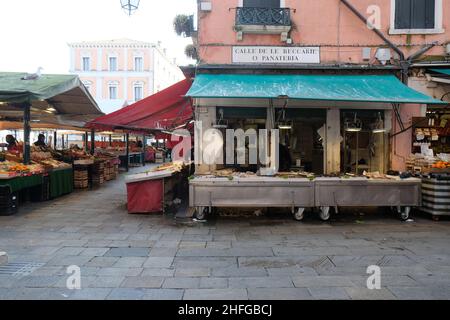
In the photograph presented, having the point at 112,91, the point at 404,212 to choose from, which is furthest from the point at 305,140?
the point at 112,91

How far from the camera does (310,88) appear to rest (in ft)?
30.2

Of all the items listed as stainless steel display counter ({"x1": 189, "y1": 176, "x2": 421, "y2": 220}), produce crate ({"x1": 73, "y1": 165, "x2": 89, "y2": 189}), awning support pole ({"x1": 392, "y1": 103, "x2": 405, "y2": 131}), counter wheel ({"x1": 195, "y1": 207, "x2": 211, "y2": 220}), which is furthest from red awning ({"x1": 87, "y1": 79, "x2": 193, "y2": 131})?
awning support pole ({"x1": 392, "y1": 103, "x2": 405, "y2": 131})

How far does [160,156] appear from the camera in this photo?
1192 inches

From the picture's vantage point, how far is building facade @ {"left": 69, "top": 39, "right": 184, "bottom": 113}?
51469mm

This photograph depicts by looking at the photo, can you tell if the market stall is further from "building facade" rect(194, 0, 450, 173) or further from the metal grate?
the metal grate

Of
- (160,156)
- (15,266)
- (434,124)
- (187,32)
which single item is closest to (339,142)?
(434,124)

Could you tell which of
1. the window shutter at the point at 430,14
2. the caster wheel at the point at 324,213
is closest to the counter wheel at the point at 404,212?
the caster wheel at the point at 324,213

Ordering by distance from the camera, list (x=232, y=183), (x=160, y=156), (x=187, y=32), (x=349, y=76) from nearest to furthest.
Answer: (x=232, y=183), (x=349, y=76), (x=187, y=32), (x=160, y=156)

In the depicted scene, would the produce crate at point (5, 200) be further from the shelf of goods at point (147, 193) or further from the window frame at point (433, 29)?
the window frame at point (433, 29)

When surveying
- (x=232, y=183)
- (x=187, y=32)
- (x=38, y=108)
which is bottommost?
(x=232, y=183)

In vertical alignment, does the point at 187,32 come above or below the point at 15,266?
above
